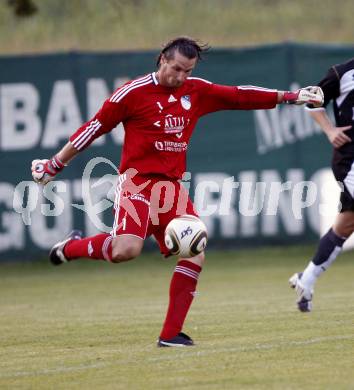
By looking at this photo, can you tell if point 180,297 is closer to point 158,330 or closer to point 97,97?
point 158,330

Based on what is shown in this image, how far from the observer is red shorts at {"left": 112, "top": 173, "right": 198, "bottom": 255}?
778 centimetres

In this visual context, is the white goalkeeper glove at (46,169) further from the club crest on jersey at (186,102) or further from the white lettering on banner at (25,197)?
the white lettering on banner at (25,197)

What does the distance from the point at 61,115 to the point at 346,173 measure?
6.58 m

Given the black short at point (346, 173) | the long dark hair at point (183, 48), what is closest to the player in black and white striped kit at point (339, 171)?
the black short at point (346, 173)

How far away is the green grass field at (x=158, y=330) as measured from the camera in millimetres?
6348

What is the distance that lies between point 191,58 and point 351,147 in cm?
200

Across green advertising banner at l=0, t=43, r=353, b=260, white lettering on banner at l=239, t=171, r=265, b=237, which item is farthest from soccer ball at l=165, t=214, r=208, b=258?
white lettering on banner at l=239, t=171, r=265, b=237

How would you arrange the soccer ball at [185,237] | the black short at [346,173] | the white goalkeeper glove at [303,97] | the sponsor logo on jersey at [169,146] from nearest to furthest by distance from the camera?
the soccer ball at [185,237] → the sponsor logo on jersey at [169,146] → the white goalkeeper glove at [303,97] → the black short at [346,173]

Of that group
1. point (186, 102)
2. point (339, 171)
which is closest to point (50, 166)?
point (186, 102)

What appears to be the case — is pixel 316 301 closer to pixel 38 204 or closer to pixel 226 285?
pixel 226 285

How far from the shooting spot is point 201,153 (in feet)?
50.6

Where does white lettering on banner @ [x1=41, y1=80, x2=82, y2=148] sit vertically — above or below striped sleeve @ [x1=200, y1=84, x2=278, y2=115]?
below

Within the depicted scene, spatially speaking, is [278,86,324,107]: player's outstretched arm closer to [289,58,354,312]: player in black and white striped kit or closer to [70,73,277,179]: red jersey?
[70,73,277,179]: red jersey

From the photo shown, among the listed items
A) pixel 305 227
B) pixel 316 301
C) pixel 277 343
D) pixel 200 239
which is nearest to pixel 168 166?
pixel 200 239
